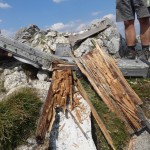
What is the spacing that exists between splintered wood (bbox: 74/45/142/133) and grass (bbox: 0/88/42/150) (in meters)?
1.18

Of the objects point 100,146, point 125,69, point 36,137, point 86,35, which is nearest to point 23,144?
point 36,137

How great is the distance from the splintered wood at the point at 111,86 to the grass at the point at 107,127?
0.30 ft

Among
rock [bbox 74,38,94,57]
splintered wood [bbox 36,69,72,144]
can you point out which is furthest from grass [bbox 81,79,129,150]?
rock [bbox 74,38,94,57]

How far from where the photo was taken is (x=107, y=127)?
5.84 meters

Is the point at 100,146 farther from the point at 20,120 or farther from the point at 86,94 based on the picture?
the point at 20,120

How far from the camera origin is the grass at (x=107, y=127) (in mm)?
5641

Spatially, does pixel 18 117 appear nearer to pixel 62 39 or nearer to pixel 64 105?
pixel 64 105

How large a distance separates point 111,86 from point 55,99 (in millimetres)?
1124

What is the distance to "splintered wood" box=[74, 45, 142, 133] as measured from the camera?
5961mm

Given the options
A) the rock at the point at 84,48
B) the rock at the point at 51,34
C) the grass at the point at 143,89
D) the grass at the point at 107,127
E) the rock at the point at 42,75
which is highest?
the rock at the point at 51,34

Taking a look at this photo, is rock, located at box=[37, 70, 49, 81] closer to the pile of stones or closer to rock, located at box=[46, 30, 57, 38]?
the pile of stones

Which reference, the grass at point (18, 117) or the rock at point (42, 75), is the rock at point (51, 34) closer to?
the rock at point (42, 75)

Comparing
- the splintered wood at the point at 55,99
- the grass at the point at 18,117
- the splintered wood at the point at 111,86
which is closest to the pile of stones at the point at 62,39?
the splintered wood at the point at 111,86

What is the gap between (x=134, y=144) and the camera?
18.6 feet
